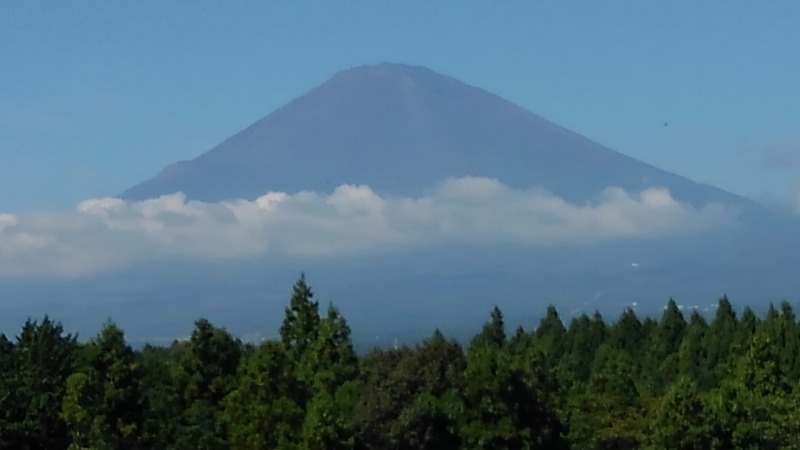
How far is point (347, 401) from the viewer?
2841 centimetres

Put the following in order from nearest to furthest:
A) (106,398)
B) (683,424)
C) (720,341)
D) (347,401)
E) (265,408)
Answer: (265,408) < (683,424) < (106,398) < (347,401) < (720,341)

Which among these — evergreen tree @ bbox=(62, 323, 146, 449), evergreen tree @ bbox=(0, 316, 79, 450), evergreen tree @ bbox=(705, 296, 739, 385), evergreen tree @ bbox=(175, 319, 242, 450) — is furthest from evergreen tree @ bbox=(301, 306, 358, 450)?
evergreen tree @ bbox=(705, 296, 739, 385)

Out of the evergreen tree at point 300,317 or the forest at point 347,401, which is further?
the evergreen tree at point 300,317

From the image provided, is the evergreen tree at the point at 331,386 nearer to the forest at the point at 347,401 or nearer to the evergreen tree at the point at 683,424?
the forest at the point at 347,401

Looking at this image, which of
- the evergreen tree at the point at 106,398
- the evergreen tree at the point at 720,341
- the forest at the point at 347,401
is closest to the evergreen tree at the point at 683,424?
the forest at the point at 347,401

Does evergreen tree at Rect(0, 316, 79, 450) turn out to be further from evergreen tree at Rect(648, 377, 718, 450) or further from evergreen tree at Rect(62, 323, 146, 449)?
evergreen tree at Rect(648, 377, 718, 450)

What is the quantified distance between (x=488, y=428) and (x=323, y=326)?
832cm

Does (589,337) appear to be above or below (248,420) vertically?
above

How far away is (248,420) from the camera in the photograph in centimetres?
2591

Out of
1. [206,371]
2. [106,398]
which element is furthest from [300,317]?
[106,398]

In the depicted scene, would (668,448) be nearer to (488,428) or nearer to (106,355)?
(488,428)

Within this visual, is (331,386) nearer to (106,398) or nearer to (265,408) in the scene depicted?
(265,408)

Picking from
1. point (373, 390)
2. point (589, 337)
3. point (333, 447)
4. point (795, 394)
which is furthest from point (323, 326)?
point (589, 337)

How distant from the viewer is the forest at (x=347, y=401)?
2584 cm
